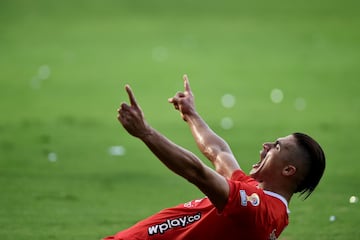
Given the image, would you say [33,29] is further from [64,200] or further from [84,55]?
[64,200]

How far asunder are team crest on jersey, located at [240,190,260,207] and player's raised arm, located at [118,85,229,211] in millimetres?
105

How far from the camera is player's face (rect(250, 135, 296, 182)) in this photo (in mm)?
6039

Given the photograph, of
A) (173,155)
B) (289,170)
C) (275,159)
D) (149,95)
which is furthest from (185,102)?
(149,95)

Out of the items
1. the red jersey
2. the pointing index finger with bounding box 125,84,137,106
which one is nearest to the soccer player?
the red jersey

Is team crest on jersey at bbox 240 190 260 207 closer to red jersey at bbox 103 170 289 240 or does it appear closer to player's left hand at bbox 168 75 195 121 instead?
red jersey at bbox 103 170 289 240

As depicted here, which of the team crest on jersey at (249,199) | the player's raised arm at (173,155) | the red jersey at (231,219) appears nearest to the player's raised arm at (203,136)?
the red jersey at (231,219)

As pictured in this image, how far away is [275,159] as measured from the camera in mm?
6062

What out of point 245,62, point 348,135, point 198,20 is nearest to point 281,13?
point 198,20

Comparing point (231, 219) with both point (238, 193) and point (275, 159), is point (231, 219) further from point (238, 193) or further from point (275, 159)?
point (275, 159)

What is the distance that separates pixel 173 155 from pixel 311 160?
3.69 feet

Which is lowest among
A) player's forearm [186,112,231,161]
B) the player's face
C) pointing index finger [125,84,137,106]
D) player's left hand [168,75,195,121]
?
the player's face

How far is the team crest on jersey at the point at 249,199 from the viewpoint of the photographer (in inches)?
220

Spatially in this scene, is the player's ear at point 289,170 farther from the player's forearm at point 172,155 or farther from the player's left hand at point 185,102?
the player's left hand at point 185,102

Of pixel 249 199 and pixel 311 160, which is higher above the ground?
pixel 311 160
